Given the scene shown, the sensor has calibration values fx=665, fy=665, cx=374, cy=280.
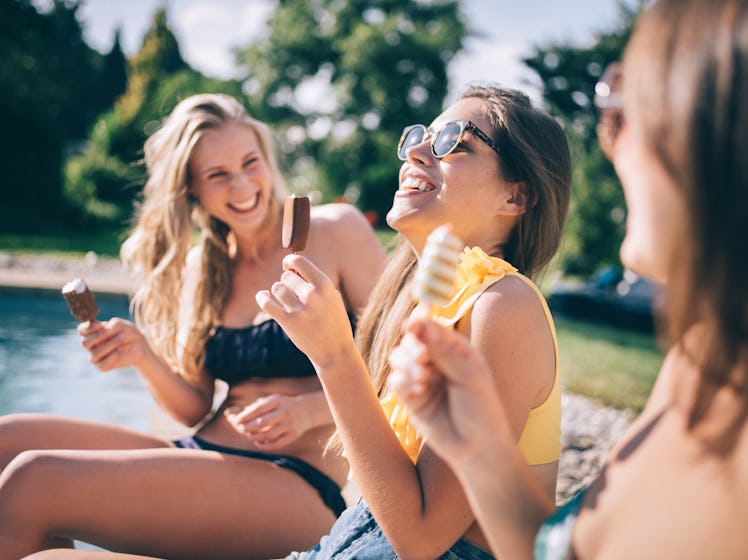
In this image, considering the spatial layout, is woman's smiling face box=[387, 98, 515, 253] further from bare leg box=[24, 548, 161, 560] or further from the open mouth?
the open mouth

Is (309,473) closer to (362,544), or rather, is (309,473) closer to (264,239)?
(362,544)

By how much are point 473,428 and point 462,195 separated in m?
0.96

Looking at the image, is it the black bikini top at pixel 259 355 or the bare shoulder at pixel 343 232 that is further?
the bare shoulder at pixel 343 232

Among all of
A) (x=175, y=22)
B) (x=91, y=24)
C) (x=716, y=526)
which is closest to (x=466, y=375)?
(x=716, y=526)

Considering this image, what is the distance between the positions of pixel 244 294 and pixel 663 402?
2317mm

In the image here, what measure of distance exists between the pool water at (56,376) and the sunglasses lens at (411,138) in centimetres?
486

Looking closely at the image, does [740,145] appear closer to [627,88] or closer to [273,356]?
[627,88]

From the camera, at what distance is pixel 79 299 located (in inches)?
109

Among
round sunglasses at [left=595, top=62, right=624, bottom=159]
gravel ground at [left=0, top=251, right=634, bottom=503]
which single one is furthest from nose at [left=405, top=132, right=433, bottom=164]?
gravel ground at [left=0, top=251, right=634, bottom=503]

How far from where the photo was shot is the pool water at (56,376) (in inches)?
264

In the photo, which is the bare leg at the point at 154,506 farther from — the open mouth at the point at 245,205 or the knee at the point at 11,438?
the open mouth at the point at 245,205

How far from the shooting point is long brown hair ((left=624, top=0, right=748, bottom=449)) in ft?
3.21

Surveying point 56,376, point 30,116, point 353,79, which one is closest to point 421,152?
point 56,376

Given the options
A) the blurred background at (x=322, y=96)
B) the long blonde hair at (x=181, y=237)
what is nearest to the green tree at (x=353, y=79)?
the blurred background at (x=322, y=96)
